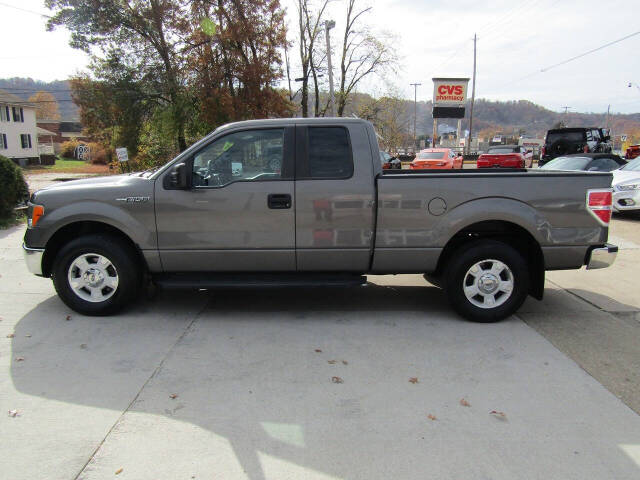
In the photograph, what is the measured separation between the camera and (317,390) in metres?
3.49

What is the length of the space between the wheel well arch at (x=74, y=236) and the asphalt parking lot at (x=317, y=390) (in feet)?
1.87

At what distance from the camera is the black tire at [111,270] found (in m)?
4.79

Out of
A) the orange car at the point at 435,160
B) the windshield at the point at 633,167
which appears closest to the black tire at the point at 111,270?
the windshield at the point at 633,167

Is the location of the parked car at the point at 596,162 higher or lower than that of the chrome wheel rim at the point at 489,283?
higher

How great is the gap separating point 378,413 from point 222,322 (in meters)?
2.20

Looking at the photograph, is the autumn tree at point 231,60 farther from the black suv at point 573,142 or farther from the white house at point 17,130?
the white house at point 17,130

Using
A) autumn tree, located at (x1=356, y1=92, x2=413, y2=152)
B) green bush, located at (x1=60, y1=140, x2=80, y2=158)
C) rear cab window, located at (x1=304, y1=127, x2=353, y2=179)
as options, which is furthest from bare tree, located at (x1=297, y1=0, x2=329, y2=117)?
green bush, located at (x1=60, y1=140, x2=80, y2=158)

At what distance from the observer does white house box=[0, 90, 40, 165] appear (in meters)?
51.1

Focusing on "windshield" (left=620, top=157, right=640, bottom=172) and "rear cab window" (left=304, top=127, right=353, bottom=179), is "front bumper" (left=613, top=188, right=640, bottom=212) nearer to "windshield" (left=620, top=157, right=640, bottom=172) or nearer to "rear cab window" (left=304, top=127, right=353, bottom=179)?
"windshield" (left=620, top=157, right=640, bottom=172)

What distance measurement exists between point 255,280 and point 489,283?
7.70ft

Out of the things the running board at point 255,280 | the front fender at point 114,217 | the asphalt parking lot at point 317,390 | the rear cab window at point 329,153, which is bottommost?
the asphalt parking lot at point 317,390

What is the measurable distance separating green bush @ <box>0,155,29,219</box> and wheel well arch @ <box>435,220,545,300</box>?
9515mm

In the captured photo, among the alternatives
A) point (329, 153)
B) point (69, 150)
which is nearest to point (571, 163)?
point (329, 153)

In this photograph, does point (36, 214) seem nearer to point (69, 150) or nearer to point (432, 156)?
point (432, 156)
